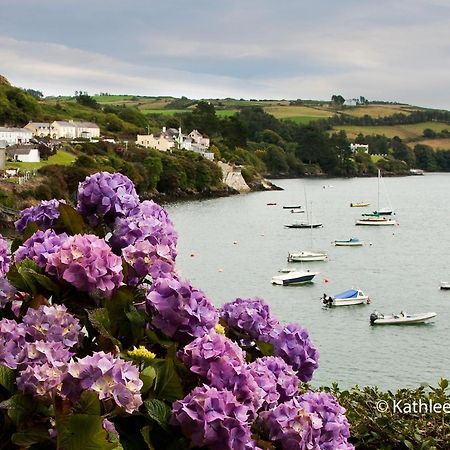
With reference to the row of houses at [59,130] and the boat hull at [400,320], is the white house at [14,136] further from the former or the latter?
the boat hull at [400,320]

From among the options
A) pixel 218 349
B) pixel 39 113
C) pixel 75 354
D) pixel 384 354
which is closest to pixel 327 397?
pixel 218 349

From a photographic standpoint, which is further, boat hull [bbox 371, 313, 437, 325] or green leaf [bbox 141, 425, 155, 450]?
boat hull [bbox 371, 313, 437, 325]

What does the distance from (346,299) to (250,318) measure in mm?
33368

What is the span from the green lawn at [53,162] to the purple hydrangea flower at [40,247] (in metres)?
82.4

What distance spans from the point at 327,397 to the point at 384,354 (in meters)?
25.4

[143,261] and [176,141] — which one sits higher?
[143,261]

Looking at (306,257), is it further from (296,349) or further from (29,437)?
(29,437)

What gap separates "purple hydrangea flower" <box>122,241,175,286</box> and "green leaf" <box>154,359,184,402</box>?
24.3 inches

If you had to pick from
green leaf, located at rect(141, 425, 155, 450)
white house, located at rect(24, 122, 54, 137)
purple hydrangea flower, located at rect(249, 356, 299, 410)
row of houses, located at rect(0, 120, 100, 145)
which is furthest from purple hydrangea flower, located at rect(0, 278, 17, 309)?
white house, located at rect(24, 122, 54, 137)

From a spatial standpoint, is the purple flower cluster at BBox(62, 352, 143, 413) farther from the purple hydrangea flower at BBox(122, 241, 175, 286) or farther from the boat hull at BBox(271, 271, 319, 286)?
the boat hull at BBox(271, 271, 319, 286)

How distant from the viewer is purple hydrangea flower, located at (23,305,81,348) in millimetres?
2912

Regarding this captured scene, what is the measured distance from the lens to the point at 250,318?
12.7 feet

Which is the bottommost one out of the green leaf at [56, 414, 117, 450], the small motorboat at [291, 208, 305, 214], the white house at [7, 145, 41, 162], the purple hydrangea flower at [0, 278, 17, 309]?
the small motorboat at [291, 208, 305, 214]

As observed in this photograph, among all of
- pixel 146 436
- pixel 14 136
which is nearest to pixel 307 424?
pixel 146 436
